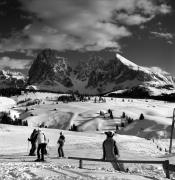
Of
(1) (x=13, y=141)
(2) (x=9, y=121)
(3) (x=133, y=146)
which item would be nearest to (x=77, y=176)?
(3) (x=133, y=146)

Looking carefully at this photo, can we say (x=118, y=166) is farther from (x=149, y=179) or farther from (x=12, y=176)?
(x=12, y=176)

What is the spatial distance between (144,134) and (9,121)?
59.3 m

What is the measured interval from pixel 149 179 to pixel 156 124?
6348 inches

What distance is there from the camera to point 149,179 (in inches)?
583

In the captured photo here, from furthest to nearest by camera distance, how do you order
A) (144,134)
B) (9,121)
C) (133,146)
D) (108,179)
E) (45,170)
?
(9,121) → (144,134) → (133,146) → (45,170) → (108,179)

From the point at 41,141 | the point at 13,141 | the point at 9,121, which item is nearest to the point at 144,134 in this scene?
the point at 9,121

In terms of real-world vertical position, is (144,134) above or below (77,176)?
below

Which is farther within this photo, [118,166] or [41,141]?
[41,141]

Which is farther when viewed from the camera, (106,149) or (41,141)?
(41,141)

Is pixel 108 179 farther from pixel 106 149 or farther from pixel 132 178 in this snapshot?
pixel 106 149

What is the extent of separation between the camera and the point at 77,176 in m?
14.5

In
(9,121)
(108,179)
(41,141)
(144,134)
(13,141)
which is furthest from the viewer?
(9,121)

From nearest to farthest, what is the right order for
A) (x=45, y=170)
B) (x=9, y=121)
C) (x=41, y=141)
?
(x=45, y=170) → (x=41, y=141) → (x=9, y=121)

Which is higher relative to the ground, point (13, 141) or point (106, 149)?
point (106, 149)
